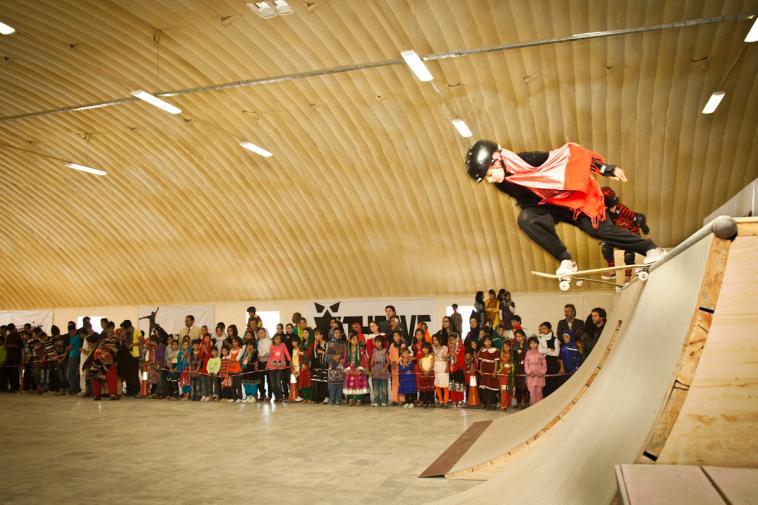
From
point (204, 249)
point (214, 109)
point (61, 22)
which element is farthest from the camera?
point (204, 249)

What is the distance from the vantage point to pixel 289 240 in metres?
17.1

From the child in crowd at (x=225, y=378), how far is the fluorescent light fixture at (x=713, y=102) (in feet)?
37.6

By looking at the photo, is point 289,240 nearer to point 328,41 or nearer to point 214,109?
point 214,109

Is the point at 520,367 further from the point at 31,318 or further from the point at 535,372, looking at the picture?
the point at 31,318

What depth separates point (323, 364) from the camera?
42.9ft

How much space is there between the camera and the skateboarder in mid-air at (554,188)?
13.4ft

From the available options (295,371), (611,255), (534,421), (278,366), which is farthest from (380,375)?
(611,255)

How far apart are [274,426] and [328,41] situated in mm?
7040

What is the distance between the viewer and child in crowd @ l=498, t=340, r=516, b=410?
10.9 metres

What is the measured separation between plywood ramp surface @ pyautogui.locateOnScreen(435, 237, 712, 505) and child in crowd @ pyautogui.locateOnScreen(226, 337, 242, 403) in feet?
34.8

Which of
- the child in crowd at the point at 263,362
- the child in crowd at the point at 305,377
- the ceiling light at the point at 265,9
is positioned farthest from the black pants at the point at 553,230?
the child in crowd at the point at 263,362

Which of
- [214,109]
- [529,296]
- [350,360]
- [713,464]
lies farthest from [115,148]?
[713,464]

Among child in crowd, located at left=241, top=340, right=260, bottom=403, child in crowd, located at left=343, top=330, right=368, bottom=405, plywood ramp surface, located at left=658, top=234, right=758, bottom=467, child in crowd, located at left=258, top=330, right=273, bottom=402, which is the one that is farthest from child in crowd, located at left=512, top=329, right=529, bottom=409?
plywood ramp surface, located at left=658, top=234, right=758, bottom=467

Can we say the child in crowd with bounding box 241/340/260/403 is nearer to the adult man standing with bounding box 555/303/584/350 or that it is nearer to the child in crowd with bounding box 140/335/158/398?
the child in crowd with bounding box 140/335/158/398
